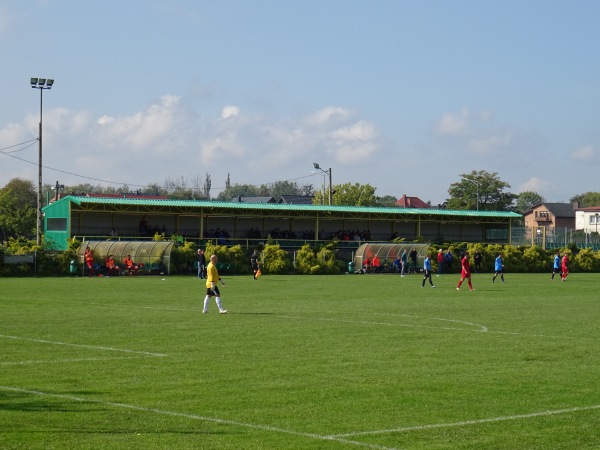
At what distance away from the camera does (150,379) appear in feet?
49.5

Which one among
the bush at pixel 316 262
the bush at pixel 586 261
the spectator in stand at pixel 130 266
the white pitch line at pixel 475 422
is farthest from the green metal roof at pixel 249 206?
the white pitch line at pixel 475 422

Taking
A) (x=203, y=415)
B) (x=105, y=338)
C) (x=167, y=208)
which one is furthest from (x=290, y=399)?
(x=167, y=208)

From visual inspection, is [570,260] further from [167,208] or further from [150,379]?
[150,379]

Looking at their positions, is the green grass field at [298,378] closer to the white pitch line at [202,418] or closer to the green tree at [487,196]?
the white pitch line at [202,418]

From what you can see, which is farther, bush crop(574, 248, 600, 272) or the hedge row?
bush crop(574, 248, 600, 272)

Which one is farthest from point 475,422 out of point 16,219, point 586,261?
point 16,219

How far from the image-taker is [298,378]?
1516cm

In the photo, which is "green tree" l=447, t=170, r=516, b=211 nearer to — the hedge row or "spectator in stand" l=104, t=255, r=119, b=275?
the hedge row

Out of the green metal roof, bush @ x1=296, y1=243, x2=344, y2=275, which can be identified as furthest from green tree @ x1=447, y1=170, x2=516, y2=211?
bush @ x1=296, y1=243, x2=344, y2=275

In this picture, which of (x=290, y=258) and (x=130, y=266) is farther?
(x=290, y=258)

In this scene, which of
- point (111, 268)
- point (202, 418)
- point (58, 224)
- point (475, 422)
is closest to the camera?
point (475, 422)

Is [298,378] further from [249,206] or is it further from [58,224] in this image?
[249,206]

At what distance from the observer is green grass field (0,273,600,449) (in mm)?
10992

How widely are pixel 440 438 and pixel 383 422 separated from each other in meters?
1.05
